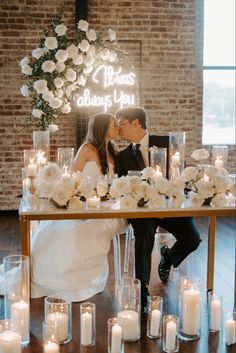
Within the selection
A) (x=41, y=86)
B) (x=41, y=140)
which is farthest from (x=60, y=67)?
(x=41, y=140)

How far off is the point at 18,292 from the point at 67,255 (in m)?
0.66

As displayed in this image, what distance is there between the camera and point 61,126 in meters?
6.52

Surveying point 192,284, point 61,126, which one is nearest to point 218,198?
point 192,284

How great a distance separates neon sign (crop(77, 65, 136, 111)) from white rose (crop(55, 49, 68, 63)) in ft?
5.34

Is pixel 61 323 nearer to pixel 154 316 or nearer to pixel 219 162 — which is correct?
pixel 154 316

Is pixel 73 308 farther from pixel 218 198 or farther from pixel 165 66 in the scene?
pixel 165 66

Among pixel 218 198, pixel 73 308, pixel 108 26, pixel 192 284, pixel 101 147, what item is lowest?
pixel 73 308

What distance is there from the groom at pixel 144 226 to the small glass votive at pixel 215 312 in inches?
20.0

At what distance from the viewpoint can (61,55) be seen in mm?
4723

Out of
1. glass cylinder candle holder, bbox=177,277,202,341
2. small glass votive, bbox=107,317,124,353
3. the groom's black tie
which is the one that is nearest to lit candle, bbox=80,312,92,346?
small glass votive, bbox=107,317,124,353

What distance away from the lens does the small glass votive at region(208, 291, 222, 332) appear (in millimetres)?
3051

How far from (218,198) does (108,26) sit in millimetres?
3808

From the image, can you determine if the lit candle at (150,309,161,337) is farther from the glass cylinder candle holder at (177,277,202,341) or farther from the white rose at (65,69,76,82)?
the white rose at (65,69,76,82)

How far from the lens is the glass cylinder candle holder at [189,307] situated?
2977mm
